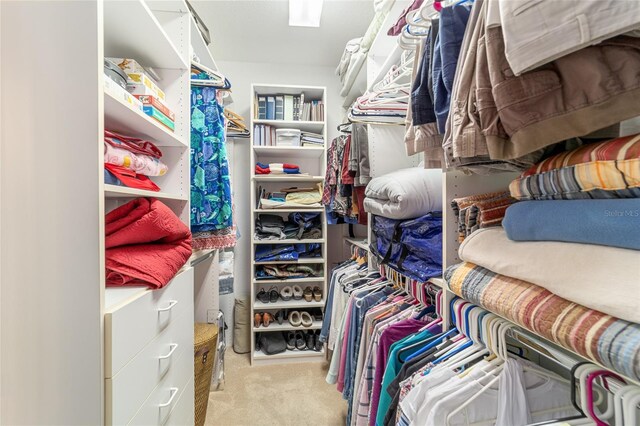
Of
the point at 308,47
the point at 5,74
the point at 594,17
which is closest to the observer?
the point at 594,17

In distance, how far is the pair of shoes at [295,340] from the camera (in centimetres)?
238

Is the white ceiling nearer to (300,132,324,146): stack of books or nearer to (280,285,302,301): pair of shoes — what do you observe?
(300,132,324,146): stack of books

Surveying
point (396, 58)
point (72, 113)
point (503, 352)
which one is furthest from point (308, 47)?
point (503, 352)

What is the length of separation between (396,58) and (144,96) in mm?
1189

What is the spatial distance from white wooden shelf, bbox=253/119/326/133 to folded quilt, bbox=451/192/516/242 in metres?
1.70

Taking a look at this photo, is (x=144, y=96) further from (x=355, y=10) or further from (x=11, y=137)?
(x=355, y=10)

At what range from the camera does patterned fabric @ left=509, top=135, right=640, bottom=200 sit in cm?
42

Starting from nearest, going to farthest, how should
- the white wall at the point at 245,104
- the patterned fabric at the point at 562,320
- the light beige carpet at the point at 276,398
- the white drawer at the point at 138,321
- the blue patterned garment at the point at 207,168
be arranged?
the patterned fabric at the point at 562,320 → the white drawer at the point at 138,321 → the blue patterned garment at the point at 207,168 → the light beige carpet at the point at 276,398 → the white wall at the point at 245,104

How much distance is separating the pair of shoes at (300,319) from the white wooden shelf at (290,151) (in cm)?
140

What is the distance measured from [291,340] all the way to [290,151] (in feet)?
5.27

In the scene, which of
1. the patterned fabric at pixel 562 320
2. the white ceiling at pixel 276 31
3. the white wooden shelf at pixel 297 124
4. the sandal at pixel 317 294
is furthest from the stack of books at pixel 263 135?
the patterned fabric at pixel 562 320

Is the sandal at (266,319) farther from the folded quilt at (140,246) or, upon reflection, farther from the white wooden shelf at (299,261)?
the folded quilt at (140,246)

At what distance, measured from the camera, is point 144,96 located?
1.08 meters

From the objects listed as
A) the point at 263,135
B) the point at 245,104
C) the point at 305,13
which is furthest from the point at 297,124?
the point at 305,13
